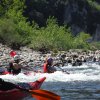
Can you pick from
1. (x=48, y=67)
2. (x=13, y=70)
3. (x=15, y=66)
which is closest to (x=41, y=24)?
(x=48, y=67)

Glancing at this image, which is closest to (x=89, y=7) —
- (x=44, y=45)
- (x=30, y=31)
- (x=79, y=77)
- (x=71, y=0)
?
(x=71, y=0)

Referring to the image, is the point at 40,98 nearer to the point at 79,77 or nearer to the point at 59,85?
the point at 59,85

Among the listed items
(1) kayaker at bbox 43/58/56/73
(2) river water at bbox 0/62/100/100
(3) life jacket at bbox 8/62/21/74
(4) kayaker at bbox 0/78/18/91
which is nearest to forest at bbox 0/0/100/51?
(1) kayaker at bbox 43/58/56/73

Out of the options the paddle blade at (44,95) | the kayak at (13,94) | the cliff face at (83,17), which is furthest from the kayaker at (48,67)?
the cliff face at (83,17)

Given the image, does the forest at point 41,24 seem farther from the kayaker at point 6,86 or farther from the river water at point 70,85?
the kayaker at point 6,86

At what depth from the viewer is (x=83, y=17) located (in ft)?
387

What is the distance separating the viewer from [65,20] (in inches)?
4395

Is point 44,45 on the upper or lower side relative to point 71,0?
lower

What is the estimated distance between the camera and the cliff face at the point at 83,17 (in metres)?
113

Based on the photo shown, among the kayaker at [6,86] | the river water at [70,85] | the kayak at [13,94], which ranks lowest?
the river water at [70,85]

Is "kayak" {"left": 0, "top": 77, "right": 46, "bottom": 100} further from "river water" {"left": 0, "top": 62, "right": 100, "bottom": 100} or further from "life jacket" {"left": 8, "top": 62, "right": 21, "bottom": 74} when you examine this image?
"life jacket" {"left": 8, "top": 62, "right": 21, "bottom": 74}

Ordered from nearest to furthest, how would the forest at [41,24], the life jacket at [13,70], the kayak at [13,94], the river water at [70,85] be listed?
the kayak at [13,94] → the river water at [70,85] → the life jacket at [13,70] → the forest at [41,24]

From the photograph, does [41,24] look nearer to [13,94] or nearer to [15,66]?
[15,66]

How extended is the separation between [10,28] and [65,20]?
4426 centimetres
